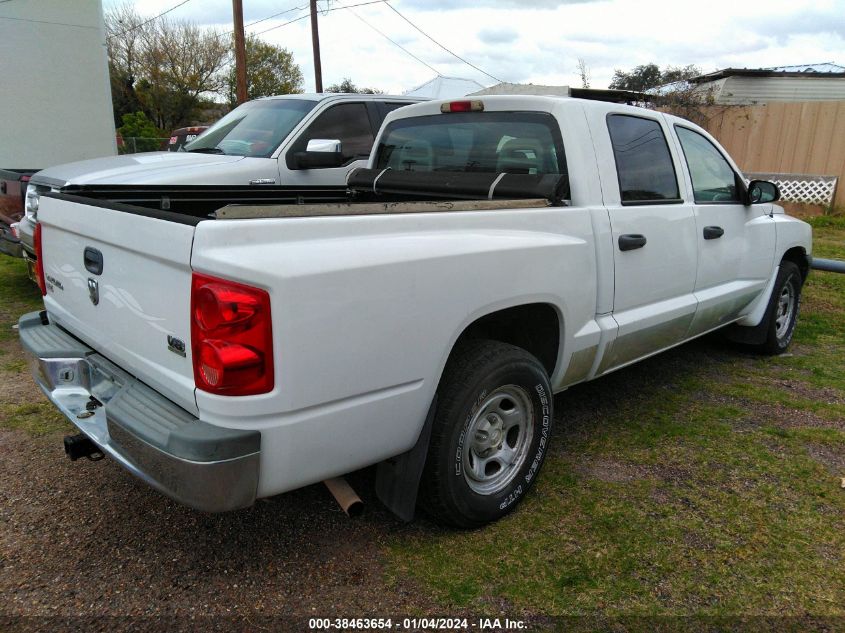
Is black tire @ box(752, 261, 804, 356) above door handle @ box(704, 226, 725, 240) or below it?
below

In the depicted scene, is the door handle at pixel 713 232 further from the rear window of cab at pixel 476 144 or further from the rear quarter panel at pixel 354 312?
the rear quarter panel at pixel 354 312

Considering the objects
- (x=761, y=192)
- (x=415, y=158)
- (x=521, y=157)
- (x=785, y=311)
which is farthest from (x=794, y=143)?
(x=521, y=157)

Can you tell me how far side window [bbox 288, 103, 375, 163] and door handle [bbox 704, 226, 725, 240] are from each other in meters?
3.32

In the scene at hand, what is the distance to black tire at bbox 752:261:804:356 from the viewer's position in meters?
5.20

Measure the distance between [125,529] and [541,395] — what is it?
1903mm

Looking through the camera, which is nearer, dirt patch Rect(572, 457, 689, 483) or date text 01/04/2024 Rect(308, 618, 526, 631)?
date text 01/04/2024 Rect(308, 618, 526, 631)

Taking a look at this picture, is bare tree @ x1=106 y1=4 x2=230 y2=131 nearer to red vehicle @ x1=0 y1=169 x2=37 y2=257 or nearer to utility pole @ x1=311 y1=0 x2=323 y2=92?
utility pole @ x1=311 y1=0 x2=323 y2=92

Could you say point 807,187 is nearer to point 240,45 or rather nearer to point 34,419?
point 240,45

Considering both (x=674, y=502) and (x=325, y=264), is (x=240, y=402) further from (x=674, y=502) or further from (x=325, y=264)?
(x=674, y=502)

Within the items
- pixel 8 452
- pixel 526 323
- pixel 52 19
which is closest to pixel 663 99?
pixel 52 19

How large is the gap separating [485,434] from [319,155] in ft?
11.7

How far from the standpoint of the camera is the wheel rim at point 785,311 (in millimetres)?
5427

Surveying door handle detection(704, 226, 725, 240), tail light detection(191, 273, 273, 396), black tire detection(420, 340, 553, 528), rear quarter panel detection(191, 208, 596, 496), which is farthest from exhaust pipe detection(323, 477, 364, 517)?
door handle detection(704, 226, 725, 240)

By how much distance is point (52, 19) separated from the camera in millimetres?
11320
